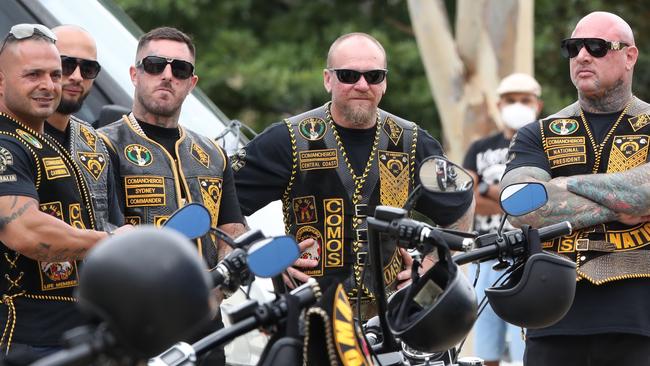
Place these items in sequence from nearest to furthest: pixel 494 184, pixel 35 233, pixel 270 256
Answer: pixel 270 256, pixel 35 233, pixel 494 184

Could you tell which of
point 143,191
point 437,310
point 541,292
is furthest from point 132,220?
point 437,310

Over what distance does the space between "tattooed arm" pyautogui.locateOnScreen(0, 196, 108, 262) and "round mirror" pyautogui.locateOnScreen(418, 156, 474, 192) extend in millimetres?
1449

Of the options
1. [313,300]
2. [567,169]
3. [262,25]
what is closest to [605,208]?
[567,169]

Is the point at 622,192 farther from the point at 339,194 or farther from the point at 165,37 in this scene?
the point at 165,37

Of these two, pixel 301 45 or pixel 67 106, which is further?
pixel 301 45

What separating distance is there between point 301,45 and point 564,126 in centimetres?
1275

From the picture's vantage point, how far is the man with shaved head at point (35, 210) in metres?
5.05

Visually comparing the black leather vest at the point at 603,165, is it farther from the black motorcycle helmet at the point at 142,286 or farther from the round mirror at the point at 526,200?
the black motorcycle helmet at the point at 142,286

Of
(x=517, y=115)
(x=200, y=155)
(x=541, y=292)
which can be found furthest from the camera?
(x=517, y=115)

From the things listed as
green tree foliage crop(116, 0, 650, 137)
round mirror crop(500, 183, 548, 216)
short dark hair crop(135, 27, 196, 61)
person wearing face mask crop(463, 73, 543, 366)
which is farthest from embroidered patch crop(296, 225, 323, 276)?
green tree foliage crop(116, 0, 650, 137)

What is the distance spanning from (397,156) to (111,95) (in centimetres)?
239

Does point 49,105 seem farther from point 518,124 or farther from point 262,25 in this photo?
point 262,25

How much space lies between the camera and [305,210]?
633 cm

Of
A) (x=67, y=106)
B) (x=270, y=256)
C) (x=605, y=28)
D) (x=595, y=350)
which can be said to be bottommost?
(x=595, y=350)
